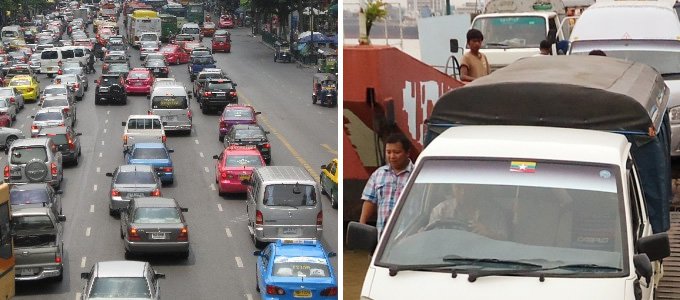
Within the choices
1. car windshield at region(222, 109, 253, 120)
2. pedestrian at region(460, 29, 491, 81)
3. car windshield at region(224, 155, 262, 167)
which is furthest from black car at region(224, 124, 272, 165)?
pedestrian at region(460, 29, 491, 81)

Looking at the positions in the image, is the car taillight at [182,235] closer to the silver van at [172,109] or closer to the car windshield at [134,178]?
the car windshield at [134,178]

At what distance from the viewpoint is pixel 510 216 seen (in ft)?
30.6

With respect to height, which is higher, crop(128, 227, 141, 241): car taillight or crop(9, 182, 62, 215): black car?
crop(9, 182, 62, 215): black car

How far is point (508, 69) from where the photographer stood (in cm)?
1320

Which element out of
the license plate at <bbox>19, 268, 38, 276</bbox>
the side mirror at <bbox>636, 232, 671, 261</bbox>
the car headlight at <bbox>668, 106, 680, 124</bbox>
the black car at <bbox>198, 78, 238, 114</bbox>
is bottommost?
the black car at <bbox>198, 78, 238, 114</bbox>

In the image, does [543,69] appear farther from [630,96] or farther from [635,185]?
[635,185]

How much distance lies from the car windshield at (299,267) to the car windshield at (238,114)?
2808cm

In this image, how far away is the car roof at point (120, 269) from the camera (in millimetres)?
23797

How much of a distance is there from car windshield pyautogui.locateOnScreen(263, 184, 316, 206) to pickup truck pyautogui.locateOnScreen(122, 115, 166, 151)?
1597 centimetres

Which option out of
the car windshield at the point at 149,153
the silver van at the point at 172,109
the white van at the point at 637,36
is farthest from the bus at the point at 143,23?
the white van at the point at 637,36

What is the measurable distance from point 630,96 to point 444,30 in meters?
27.7

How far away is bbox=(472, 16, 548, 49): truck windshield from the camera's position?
24.9m

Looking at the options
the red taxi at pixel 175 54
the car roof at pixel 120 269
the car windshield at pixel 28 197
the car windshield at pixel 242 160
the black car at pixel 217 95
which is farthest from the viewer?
the red taxi at pixel 175 54

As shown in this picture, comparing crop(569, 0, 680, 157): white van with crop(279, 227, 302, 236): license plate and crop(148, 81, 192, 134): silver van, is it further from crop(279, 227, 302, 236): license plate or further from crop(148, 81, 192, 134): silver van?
crop(148, 81, 192, 134): silver van
